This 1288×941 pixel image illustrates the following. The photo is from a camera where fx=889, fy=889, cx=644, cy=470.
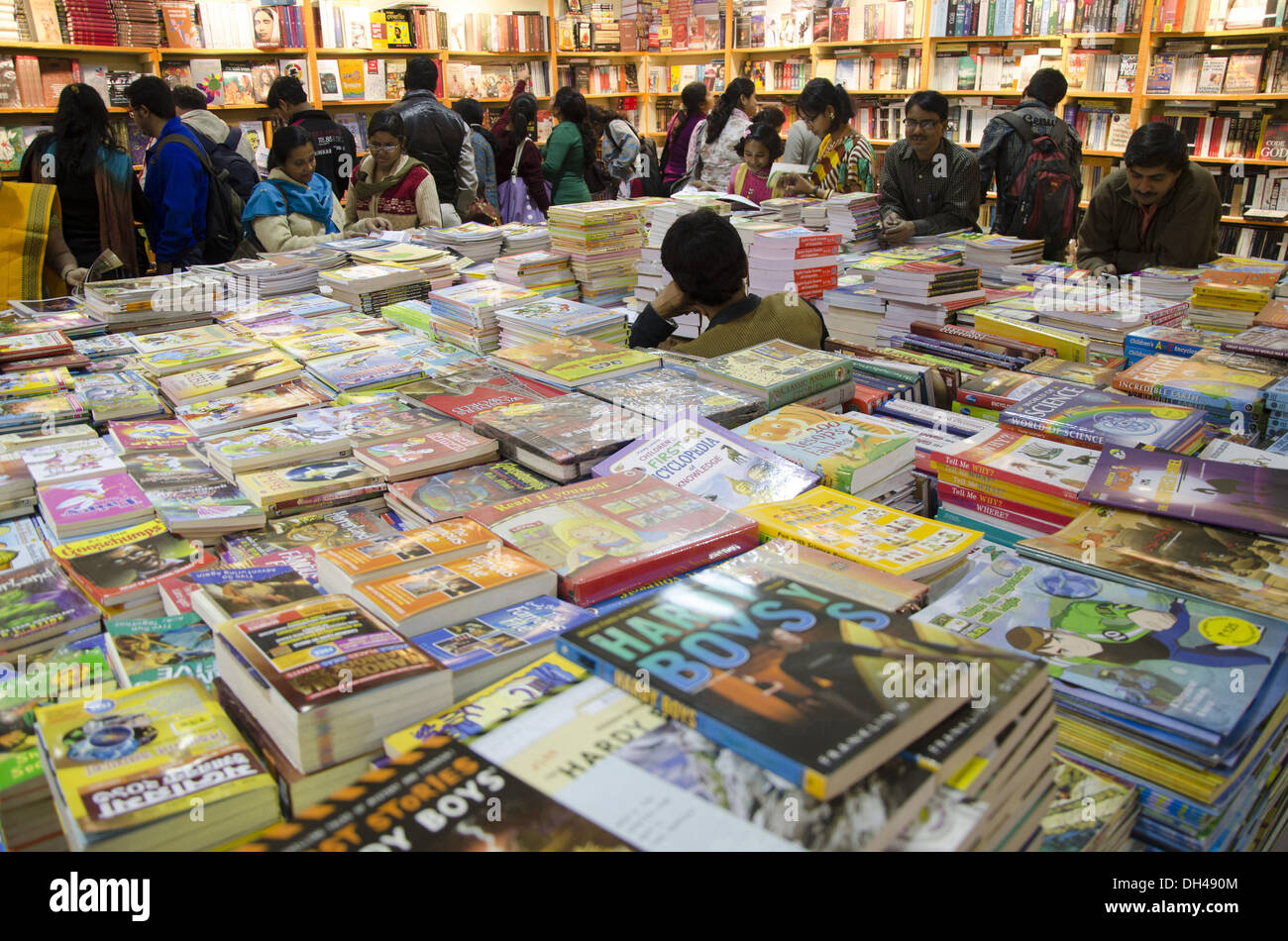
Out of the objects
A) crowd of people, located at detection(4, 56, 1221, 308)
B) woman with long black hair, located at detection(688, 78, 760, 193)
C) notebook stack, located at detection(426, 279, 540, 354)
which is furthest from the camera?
woman with long black hair, located at detection(688, 78, 760, 193)

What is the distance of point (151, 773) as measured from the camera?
3.12 feet

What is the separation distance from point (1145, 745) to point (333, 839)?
2.96 ft

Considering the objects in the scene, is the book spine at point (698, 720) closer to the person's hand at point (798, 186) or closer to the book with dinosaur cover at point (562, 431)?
the book with dinosaur cover at point (562, 431)

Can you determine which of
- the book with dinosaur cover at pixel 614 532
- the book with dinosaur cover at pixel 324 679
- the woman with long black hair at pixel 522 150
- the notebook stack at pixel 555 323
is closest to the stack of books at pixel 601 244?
the notebook stack at pixel 555 323

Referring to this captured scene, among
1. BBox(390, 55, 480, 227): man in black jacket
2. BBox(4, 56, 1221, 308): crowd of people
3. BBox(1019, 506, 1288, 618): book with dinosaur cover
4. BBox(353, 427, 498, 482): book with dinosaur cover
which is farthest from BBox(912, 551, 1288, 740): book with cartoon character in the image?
BBox(390, 55, 480, 227): man in black jacket

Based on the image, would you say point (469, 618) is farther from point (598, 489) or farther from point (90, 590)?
point (90, 590)

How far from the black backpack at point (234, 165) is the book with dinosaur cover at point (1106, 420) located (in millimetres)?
4464

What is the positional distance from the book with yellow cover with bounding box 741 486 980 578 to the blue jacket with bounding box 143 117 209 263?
3664mm

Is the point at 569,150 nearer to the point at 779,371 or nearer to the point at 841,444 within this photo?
the point at 779,371

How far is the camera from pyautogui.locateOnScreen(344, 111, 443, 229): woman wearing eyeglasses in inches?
175

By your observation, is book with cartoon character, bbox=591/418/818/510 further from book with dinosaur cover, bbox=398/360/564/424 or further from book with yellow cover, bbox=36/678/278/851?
book with yellow cover, bbox=36/678/278/851

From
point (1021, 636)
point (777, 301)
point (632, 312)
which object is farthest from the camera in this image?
point (632, 312)
